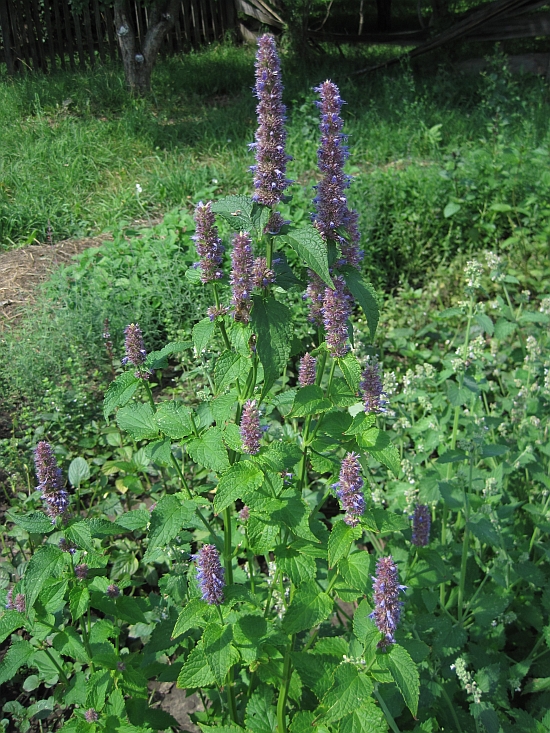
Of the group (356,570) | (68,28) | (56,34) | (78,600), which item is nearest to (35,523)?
(78,600)

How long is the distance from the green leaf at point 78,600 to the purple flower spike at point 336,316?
2.84 ft

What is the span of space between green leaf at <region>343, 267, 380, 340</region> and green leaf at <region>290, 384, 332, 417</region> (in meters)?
0.19

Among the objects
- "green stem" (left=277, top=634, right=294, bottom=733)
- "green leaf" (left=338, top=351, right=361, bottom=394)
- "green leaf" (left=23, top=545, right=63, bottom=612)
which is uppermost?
"green leaf" (left=338, top=351, right=361, bottom=394)

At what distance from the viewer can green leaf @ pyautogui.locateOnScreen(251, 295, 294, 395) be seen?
142 centimetres

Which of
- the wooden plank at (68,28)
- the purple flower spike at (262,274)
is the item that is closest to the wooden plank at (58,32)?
the wooden plank at (68,28)

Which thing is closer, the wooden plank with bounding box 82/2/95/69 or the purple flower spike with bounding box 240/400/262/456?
the purple flower spike with bounding box 240/400/262/456

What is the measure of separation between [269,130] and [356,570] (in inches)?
38.2

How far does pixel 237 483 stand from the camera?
1499 millimetres

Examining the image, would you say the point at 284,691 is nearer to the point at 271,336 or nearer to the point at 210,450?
the point at 210,450

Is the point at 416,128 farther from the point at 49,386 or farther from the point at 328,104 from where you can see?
the point at 328,104

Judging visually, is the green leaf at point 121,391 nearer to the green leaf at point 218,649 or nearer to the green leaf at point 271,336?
the green leaf at point 271,336

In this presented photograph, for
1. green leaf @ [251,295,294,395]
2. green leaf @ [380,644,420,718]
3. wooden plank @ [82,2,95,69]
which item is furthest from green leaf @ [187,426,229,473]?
wooden plank @ [82,2,95,69]

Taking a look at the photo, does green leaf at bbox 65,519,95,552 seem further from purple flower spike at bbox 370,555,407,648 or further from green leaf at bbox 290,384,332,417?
purple flower spike at bbox 370,555,407,648

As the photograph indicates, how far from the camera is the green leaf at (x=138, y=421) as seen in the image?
5.75ft
